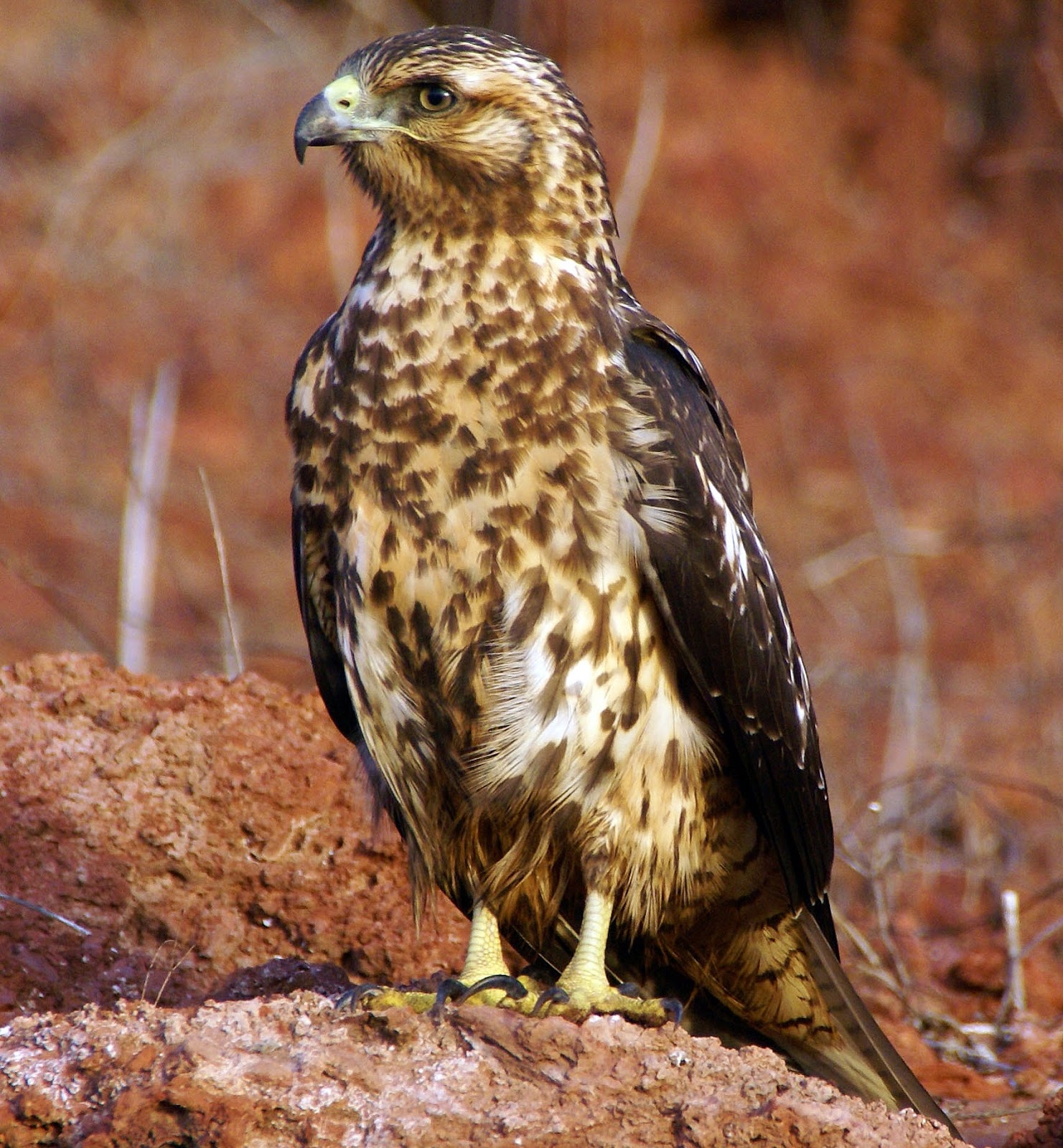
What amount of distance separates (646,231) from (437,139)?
9.65 meters

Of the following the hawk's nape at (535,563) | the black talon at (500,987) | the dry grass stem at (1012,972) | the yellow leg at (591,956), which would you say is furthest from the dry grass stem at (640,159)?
the dry grass stem at (1012,972)

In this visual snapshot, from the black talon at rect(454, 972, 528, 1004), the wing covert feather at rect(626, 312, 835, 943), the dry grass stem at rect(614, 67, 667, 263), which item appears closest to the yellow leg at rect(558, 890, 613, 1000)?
the black talon at rect(454, 972, 528, 1004)

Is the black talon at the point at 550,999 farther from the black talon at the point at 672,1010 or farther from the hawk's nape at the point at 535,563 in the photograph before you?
the black talon at the point at 672,1010

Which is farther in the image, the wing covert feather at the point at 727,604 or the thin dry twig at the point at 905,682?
the thin dry twig at the point at 905,682

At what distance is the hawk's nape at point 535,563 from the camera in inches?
130

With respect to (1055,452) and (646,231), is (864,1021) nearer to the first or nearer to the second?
(1055,452)

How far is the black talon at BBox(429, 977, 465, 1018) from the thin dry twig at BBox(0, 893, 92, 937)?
966 millimetres

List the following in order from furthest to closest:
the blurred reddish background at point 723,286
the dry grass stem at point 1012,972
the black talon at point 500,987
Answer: the blurred reddish background at point 723,286 → the dry grass stem at point 1012,972 → the black talon at point 500,987

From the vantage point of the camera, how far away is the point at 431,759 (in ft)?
11.4

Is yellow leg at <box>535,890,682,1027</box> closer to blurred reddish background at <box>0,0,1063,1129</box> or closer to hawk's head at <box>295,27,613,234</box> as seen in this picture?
hawk's head at <box>295,27,613,234</box>

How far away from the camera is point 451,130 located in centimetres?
348

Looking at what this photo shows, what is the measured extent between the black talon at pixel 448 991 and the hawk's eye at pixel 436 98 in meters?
1.84

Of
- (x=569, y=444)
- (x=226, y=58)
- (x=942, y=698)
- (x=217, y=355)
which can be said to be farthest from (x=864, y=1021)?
(x=226, y=58)

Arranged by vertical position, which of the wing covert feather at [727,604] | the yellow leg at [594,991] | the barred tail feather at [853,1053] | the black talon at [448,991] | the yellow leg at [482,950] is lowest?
the barred tail feather at [853,1053]
